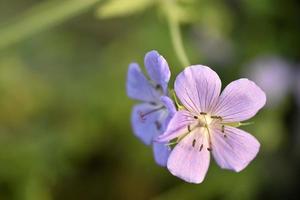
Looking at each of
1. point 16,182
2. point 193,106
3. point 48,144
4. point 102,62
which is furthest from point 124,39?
point 193,106

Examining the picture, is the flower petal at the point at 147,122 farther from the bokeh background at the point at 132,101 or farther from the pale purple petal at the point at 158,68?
the bokeh background at the point at 132,101

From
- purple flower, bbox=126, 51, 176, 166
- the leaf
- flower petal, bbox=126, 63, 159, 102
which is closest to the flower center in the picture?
purple flower, bbox=126, 51, 176, 166

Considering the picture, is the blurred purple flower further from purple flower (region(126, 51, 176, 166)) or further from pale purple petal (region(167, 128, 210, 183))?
pale purple petal (region(167, 128, 210, 183))

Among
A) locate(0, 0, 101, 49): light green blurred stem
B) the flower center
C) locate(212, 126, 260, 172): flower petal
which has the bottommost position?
locate(212, 126, 260, 172): flower petal

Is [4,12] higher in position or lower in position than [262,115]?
higher

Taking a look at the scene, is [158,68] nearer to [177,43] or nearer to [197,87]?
[197,87]

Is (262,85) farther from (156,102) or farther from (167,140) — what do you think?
(167,140)

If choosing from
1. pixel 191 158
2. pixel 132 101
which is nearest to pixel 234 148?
pixel 191 158
